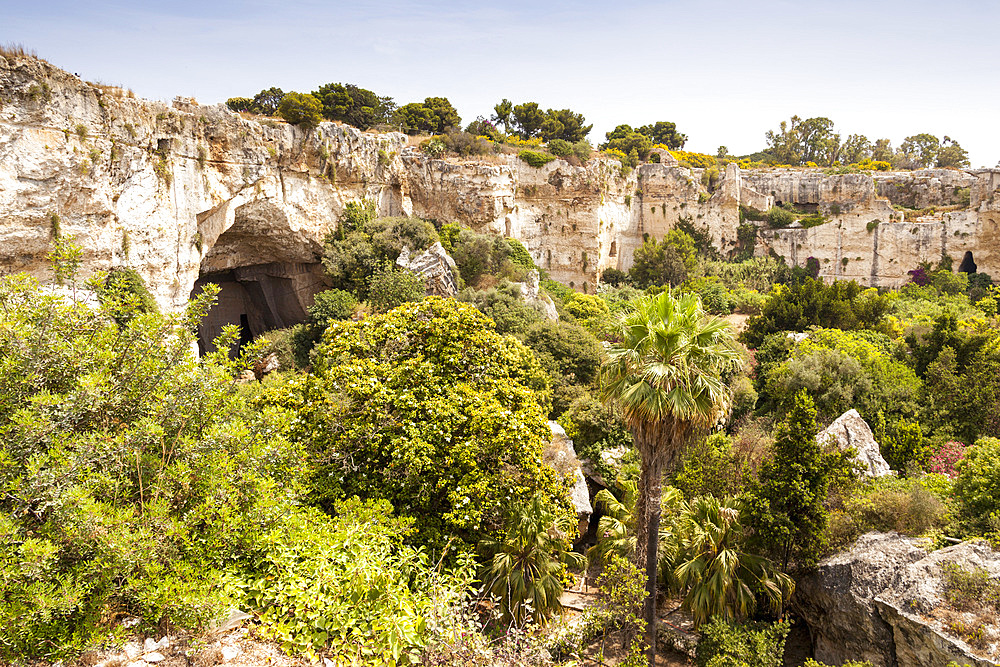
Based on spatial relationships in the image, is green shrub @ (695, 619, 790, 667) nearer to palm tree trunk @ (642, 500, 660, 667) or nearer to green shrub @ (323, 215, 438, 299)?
palm tree trunk @ (642, 500, 660, 667)

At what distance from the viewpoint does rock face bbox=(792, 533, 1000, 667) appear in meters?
7.98

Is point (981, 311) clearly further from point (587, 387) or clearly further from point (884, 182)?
point (587, 387)

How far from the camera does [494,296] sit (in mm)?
22469

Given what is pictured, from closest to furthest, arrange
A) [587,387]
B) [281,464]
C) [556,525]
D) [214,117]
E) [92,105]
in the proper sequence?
1. [281,464]
2. [556,525]
3. [92,105]
4. [587,387]
5. [214,117]

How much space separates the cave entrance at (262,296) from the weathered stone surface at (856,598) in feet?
71.4

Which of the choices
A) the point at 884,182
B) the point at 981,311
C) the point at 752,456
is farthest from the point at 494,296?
the point at 884,182

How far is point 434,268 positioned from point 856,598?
17872 millimetres

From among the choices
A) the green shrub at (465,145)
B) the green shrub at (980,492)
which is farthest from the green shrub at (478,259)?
the green shrub at (980,492)

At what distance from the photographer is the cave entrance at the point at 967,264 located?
36281 millimetres

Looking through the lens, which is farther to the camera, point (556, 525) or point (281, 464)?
point (556, 525)

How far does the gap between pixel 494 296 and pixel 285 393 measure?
46.2ft

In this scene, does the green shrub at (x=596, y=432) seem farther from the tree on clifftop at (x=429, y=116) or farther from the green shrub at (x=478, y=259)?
the tree on clifftop at (x=429, y=116)

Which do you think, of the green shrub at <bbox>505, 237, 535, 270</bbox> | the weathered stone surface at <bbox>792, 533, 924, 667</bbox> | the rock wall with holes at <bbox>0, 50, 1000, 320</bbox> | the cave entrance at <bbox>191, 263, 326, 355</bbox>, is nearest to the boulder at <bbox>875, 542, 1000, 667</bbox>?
the weathered stone surface at <bbox>792, 533, 924, 667</bbox>

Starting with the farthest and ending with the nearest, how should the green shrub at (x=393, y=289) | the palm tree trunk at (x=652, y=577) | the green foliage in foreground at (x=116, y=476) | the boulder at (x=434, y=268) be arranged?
the boulder at (x=434, y=268) → the green shrub at (x=393, y=289) → the palm tree trunk at (x=652, y=577) → the green foliage in foreground at (x=116, y=476)
